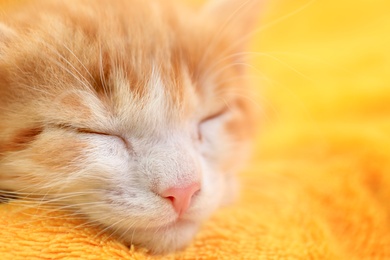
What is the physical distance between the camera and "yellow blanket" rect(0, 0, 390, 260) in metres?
0.81

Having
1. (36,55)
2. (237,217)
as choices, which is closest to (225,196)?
(237,217)

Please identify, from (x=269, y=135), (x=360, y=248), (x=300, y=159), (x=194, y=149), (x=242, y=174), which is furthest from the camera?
(x=269, y=135)

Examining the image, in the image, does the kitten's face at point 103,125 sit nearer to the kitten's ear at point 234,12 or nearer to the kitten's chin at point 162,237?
the kitten's chin at point 162,237

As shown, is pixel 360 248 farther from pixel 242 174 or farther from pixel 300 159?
pixel 300 159

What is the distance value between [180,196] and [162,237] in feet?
0.30

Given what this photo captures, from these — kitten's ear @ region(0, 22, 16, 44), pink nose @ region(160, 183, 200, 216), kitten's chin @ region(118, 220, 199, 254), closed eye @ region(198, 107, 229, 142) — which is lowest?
kitten's chin @ region(118, 220, 199, 254)

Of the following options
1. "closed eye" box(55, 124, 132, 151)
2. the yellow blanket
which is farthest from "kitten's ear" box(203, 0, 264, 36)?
"closed eye" box(55, 124, 132, 151)

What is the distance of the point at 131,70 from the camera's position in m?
0.87

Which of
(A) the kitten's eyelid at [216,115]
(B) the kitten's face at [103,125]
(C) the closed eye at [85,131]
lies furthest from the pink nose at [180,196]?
(A) the kitten's eyelid at [216,115]

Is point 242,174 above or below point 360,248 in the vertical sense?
above

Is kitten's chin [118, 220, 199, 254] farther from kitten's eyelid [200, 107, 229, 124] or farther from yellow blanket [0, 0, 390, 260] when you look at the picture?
kitten's eyelid [200, 107, 229, 124]

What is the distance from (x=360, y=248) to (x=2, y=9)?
34.9 inches

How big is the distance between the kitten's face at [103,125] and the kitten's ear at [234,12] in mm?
256

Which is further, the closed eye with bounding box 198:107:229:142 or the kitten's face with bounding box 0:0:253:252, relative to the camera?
the closed eye with bounding box 198:107:229:142
